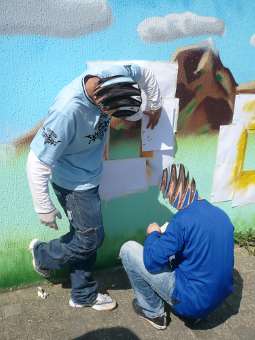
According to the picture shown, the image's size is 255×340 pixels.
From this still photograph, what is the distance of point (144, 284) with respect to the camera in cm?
279

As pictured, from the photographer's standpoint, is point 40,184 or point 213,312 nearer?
point 40,184

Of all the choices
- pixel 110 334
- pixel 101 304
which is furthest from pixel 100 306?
pixel 110 334

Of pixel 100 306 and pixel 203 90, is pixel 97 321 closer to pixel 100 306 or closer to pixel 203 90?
pixel 100 306

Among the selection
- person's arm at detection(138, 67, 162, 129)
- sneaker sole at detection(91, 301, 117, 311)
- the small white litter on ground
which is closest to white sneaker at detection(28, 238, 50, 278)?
the small white litter on ground

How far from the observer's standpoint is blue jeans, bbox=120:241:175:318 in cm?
270

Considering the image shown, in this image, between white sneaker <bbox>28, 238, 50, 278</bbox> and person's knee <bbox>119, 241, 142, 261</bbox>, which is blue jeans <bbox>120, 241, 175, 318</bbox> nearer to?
person's knee <bbox>119, 241, 142, 261</bbox>

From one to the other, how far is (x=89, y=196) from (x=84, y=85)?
0.69m

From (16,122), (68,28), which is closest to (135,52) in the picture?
(68,28)

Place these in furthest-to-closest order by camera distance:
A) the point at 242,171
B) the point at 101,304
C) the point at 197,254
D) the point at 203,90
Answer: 1. the point at 242,171
2. the point at 203,90
3. the point at 101,304
4. the point at 197,254

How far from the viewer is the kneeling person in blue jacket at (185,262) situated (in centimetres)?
243

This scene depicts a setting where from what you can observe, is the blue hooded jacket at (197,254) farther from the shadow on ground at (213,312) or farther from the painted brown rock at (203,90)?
the painted brown rock at (203,90)

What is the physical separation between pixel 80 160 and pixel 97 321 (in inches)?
41.5

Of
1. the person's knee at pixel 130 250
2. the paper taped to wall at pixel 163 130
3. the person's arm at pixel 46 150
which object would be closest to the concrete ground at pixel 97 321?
the person's knee at pixel 130 250

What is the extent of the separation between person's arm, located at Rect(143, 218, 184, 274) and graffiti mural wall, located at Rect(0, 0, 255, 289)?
2.05 feet
